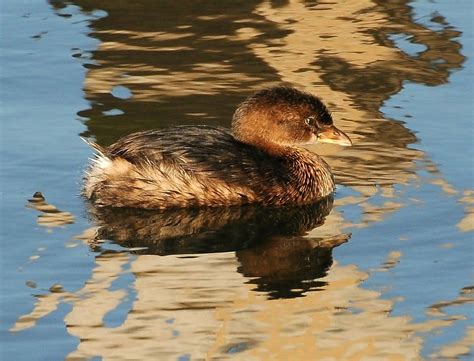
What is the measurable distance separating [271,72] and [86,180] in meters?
3.31

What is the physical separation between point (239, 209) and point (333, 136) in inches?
42.2

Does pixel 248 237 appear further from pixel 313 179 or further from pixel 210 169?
pixel 313 179

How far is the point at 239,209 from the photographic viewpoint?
1054 centimetres

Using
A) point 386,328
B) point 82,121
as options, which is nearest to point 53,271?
point 386,328

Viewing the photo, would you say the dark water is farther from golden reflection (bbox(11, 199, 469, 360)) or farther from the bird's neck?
the bird's neck

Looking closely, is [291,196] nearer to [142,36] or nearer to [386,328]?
[386,328]

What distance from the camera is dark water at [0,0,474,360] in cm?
822

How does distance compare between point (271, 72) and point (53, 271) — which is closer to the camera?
point (53, 271)

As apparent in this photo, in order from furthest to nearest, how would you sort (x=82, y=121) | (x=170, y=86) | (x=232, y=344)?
(x=170, y=86), (x=82, y=121), (x=232, y=344)

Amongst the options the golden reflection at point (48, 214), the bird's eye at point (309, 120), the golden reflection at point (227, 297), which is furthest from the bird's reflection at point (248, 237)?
the bird's eye at point (309, 120)

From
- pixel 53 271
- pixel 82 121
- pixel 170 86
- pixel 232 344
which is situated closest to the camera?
pixel 232 344

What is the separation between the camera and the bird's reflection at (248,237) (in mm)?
9234

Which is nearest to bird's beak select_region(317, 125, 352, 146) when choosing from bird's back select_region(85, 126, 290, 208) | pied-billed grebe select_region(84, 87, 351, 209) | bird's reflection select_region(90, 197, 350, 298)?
pied-billed grebe select_region(84, 87, 351, 209)

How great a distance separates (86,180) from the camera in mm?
10664
